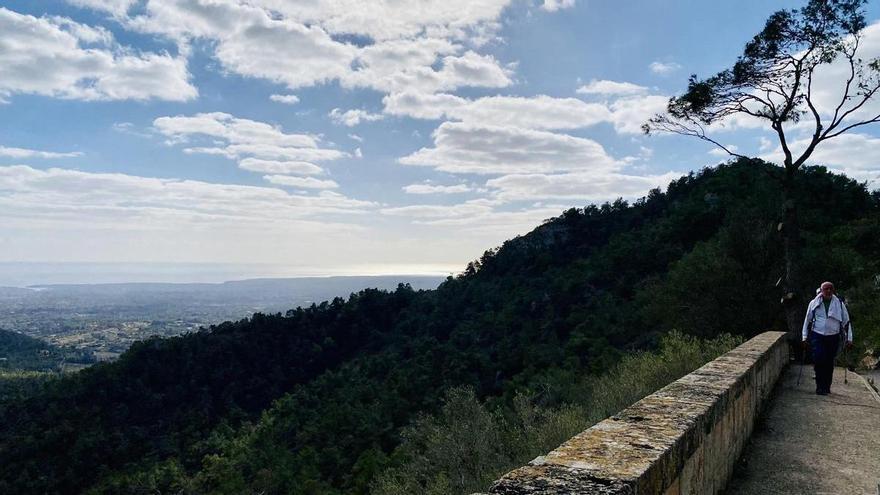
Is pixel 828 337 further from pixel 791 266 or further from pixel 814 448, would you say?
Answer: pixel 791 266

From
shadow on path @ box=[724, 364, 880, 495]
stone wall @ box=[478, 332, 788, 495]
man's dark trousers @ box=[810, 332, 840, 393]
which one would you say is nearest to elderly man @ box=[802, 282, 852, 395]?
man's dark trousers @ box=[810, 332, 840, 393]

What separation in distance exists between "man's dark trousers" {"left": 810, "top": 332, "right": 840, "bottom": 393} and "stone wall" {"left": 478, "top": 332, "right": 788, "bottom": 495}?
277cm

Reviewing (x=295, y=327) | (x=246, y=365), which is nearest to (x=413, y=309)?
(x=295, y=327)

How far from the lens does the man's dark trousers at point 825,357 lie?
286 inches

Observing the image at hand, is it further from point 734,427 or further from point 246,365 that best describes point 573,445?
point 246,365

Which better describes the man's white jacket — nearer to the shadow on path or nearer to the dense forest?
the shadow on path

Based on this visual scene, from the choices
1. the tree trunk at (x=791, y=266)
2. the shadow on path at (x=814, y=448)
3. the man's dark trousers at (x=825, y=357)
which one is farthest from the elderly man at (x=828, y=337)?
the tree trunk at (x=791, y=266)

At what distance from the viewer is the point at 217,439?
51.1 m

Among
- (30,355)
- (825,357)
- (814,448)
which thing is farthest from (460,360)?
(30,355)

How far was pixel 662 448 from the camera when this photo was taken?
2641 millimetres

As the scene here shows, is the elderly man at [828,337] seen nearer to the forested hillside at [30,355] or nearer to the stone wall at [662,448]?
the stone wall at [662,448]

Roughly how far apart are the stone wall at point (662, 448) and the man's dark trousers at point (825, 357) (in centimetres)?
277

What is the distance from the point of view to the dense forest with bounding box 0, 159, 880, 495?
17000 mm

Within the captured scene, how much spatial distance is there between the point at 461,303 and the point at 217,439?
1227 inches
